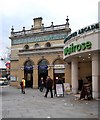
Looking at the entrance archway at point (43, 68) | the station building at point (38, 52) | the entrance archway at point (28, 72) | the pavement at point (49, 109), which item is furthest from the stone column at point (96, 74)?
the entrance archway at point (28, 72)

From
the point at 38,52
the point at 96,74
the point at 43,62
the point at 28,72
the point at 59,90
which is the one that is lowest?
the point at 59,90

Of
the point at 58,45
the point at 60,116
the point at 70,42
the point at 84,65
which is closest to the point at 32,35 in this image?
the point at 58,45

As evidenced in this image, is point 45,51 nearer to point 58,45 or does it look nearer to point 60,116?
point 58,45

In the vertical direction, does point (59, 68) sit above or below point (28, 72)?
above

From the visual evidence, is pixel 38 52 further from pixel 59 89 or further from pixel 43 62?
pixel 59 89

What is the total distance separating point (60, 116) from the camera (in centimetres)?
1297

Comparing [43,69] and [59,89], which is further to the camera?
[43,69]

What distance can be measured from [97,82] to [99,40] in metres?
3.31

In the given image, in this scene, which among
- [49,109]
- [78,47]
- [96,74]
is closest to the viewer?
[49,109]

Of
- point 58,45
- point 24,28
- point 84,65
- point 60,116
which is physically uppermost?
point 24,28

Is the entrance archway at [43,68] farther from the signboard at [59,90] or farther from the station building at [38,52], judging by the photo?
the signboard at [59,90]

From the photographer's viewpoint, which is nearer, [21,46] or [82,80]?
[82,80]

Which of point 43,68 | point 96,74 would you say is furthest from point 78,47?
point 43,68

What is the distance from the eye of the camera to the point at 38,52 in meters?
47.2
